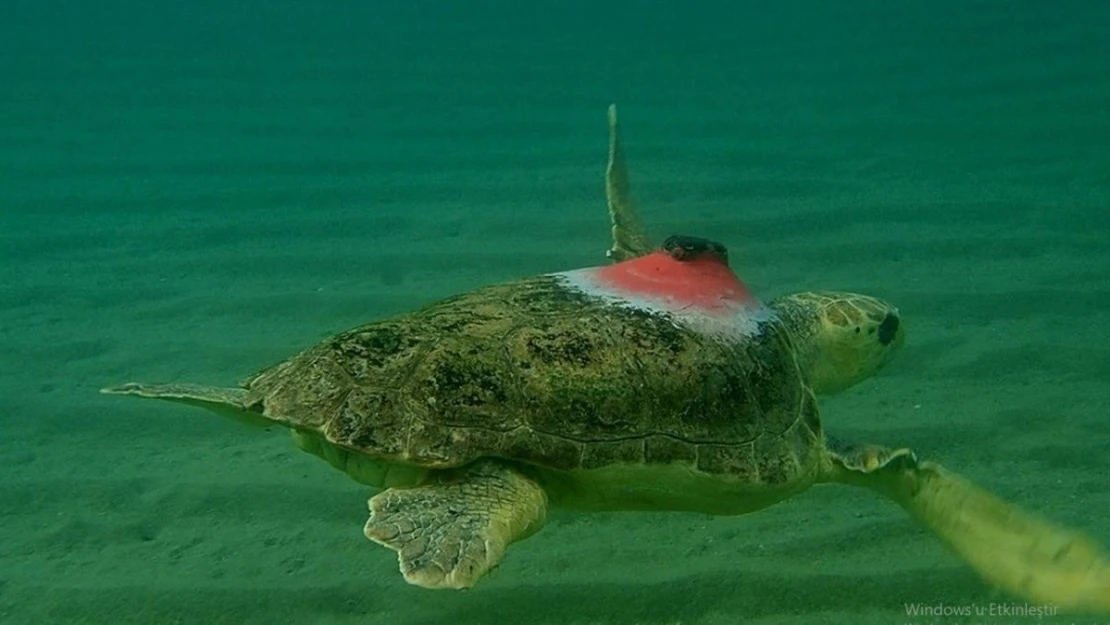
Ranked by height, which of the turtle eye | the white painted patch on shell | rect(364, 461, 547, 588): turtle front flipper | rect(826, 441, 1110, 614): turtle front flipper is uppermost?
the white painted patch on shell

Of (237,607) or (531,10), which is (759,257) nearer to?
A: (237,607)

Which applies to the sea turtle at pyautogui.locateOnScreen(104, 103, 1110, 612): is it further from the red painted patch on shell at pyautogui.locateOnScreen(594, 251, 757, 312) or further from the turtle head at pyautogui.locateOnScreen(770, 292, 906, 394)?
the turtle head at pyautogui.locateOnScreen(770, 292, 906, 394)

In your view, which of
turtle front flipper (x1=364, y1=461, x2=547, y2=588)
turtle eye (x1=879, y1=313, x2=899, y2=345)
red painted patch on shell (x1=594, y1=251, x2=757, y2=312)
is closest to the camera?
turtle front flipper (x1=364, y1=461, x2=547, y2=588)

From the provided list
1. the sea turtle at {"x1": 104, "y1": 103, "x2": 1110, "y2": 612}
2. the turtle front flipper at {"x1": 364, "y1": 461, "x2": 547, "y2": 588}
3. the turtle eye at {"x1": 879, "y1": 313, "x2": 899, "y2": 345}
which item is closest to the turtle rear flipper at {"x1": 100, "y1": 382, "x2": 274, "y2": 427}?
→ the sea turtle at {"x1": 104, "y1": 103, "x2": 1110, "y2": 612}

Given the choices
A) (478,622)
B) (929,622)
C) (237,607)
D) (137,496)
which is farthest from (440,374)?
(137,496)

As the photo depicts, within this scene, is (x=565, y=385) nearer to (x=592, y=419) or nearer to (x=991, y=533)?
(x=592, y=419)

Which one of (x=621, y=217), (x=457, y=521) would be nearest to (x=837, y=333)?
(x=621, y=217)

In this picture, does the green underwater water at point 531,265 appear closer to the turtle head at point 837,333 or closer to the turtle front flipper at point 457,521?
the turtle head at point 837,333
